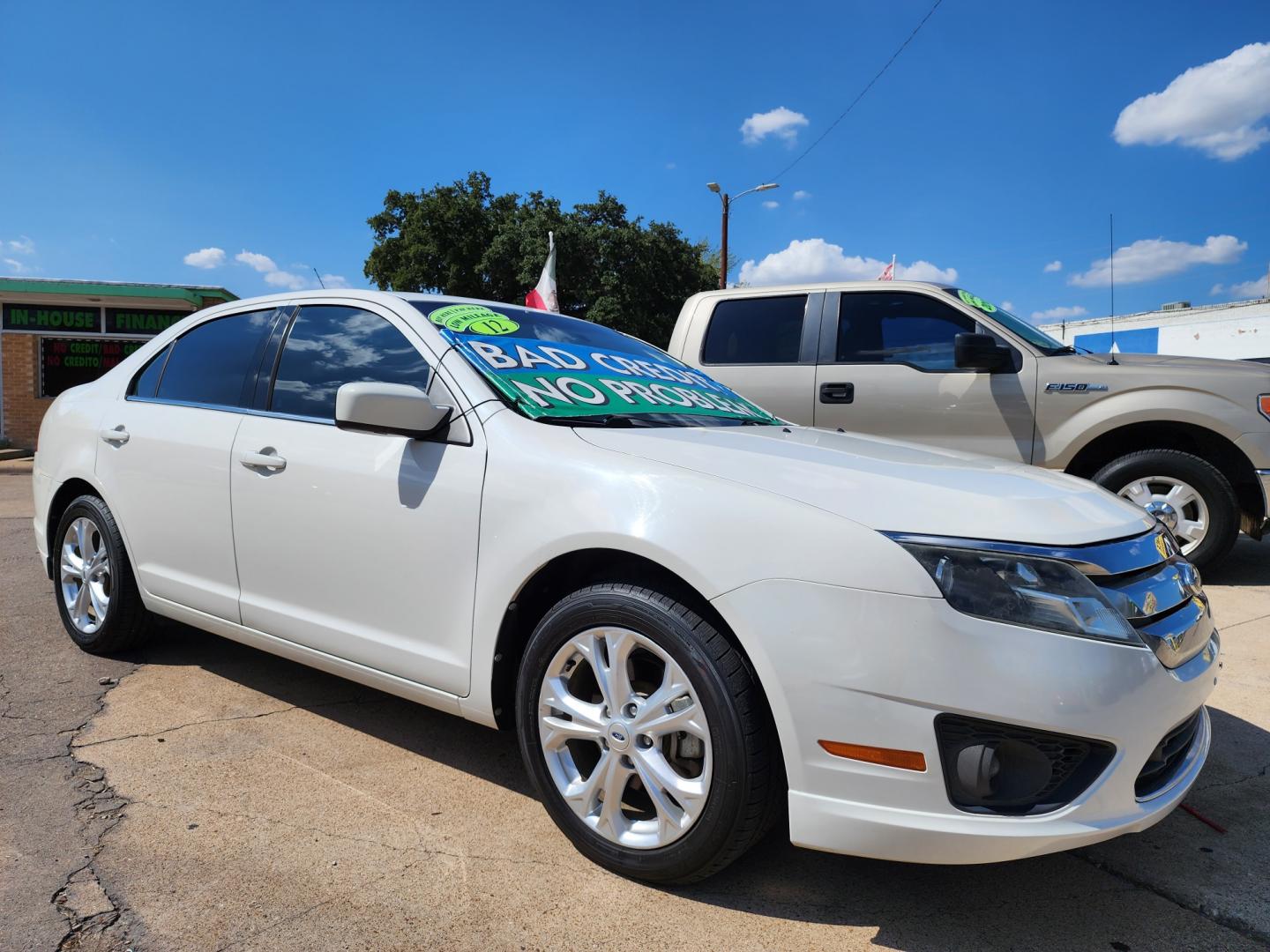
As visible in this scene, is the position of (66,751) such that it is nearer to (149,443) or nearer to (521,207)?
(149,443)

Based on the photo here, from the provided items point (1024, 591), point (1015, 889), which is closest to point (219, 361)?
point (1024, 591)

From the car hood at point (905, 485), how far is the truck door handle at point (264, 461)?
3.74 feet

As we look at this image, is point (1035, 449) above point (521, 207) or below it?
below

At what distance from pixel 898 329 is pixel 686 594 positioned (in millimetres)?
4212

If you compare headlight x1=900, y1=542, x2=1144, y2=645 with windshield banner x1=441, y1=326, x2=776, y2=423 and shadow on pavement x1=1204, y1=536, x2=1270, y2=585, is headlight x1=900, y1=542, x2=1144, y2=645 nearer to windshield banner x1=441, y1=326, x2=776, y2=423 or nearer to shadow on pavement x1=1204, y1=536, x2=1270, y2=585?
windshield banner x1=441, y1=326, x2=776, y2=423

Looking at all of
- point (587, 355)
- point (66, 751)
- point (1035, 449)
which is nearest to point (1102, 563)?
point (587, 355)

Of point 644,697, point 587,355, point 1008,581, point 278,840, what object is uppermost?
point 587,355

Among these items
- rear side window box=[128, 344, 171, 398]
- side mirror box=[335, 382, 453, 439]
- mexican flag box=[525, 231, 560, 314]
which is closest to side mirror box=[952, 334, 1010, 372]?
side mirror box=[335, 382, 453, 439]

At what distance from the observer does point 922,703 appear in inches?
70.0

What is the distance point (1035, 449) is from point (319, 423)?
14.3 feet

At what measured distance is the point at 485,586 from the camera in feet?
7.75

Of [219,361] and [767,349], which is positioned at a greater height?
[767,349]

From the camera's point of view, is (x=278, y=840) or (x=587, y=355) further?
(x=587, y=355)

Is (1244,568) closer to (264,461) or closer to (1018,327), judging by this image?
(1018,327)
